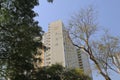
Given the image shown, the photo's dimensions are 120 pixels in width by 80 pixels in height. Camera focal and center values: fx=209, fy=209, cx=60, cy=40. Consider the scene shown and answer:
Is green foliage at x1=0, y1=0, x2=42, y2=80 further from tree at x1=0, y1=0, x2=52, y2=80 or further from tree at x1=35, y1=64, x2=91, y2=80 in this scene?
tree at x1=35, y1=64, x2=91, y2=80

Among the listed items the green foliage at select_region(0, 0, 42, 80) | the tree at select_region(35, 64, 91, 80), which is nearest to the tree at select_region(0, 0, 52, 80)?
the green foliage at select_region(0, 0, 42, 80)

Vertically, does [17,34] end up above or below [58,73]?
above

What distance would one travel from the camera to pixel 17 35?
29.8 ft

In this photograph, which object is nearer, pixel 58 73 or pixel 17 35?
pixel 17 35

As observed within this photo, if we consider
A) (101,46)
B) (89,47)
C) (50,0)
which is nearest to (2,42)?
(50,0)

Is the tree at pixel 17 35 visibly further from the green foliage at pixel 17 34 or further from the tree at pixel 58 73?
the tree at pixel 58 73

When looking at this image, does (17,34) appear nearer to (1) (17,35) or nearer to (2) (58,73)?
(1) (17,35)

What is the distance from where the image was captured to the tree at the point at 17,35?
28.5 ft

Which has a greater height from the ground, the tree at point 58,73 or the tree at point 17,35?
the tree at point 17,35

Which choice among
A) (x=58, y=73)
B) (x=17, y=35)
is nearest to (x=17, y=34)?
(x=17, y=35)

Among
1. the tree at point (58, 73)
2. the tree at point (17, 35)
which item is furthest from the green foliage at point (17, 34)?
the tree at point (58, 73)

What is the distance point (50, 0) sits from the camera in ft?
28.4

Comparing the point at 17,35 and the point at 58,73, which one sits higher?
the point at 17,35

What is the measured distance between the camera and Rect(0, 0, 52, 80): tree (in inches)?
342
